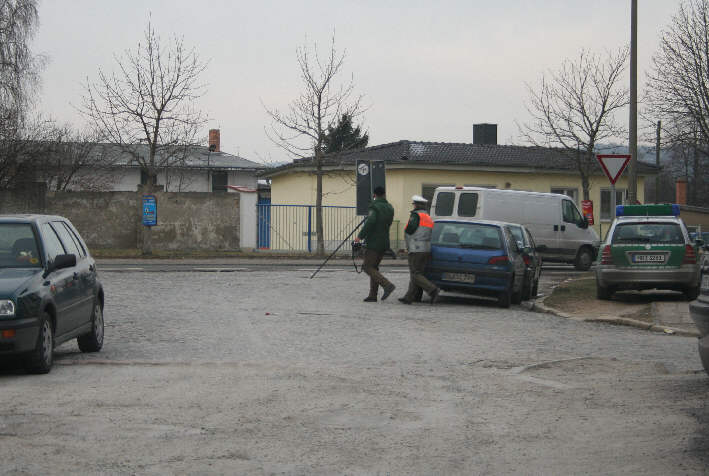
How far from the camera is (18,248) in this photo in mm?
10117

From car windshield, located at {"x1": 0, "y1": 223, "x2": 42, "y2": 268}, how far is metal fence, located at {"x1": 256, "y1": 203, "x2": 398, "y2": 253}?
28.1 meters

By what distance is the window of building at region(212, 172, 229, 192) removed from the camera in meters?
69.2

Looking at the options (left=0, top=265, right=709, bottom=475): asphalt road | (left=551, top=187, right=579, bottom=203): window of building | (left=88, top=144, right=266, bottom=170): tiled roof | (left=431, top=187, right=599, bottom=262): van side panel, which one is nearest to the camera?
(left=0, top=265, right=709, bottom=475): asphalt road

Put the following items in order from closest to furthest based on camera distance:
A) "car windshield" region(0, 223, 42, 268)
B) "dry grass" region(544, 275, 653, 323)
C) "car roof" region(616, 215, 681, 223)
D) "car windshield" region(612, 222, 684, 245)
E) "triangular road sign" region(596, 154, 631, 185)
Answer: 1. "car windshield" region(0, 223, 42, 268)
2. "dry grass" region(544, 275, 653, 323)
3. "car windshield" region(612, 222, 684, 245)
4. "car roof" region(616, 215, 681, 223)
5. "triangular road sign" region(596, 154, 631, 185)

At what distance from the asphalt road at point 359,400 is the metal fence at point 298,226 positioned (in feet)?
77.9

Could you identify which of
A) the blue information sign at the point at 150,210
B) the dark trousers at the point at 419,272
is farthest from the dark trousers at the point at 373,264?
the blue information sign at the point at 150,210

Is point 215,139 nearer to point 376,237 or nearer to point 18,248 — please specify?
point 376,237

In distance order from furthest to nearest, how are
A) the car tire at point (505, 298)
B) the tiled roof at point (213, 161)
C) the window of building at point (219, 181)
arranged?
the window of building at point (219, 181)
the tiled roof at point (213, 161)
the car tire at point (505, 298)

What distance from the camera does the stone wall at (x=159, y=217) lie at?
121 feet

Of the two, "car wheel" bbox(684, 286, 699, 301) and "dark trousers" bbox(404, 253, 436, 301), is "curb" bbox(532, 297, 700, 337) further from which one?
"car wheel" bbox(684, 286, 699, 301)

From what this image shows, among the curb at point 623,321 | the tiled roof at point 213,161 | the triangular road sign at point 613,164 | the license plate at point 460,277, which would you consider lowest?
the curb at point 623,321

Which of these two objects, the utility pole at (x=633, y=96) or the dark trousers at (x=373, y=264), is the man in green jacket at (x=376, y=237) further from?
the utility pole at (x=633, y=96)

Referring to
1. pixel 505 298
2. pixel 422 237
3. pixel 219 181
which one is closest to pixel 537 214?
pixel 505 298

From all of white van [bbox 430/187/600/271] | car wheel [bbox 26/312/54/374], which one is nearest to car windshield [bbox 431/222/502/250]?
car wheel [bbox 26/312/54/374]
